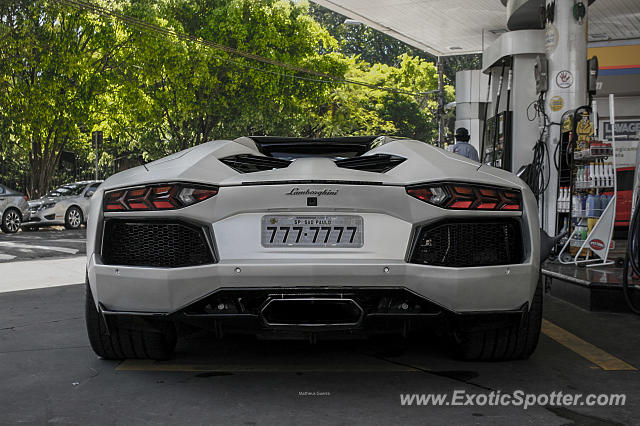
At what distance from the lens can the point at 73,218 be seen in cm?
2111

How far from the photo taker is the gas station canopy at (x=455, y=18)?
20328 mm

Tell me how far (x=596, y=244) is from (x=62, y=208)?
53.1 ft

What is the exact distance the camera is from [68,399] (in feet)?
11.5

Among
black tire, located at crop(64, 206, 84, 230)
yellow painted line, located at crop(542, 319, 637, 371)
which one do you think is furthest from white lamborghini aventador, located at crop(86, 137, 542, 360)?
black tire, located at crop(64, 206, 84, 230)

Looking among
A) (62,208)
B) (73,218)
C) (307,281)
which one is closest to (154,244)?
(307,281)

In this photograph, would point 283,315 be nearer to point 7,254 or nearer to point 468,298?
point 468,298

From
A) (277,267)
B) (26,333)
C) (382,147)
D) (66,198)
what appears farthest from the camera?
(66,198)

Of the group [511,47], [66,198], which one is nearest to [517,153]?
[511,47]

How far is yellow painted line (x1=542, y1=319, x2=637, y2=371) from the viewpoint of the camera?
13.7 ft

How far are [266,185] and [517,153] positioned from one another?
1051 centimetres

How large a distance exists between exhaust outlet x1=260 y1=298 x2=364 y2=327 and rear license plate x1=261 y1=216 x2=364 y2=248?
0.26 metres

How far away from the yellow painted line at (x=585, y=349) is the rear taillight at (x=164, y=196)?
235cm

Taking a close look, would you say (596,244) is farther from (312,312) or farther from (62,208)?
(62,208)

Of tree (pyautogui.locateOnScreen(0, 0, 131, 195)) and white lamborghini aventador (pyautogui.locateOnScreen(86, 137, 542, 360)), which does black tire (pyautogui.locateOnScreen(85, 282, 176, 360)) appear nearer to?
white lamborghini aventador (pyautogui.locateOnScreen(86, 137, 542, 360))
